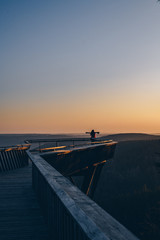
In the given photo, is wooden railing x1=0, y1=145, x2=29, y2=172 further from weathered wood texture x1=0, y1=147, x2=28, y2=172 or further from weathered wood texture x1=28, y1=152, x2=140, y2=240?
weathered wood texture x1=28, y1=152, x2=140, y2=240

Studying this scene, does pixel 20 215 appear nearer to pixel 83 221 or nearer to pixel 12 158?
pixel 83 221

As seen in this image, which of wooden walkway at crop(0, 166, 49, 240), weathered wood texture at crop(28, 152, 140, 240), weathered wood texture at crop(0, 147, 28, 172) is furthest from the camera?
weathered wood texture at crop(0, 147, 28, 172)

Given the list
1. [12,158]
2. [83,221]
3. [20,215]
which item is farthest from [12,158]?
[83,221]

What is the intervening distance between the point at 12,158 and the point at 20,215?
812 centimetres

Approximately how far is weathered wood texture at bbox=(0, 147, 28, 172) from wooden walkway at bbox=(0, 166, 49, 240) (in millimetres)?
4268

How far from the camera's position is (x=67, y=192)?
2893mm

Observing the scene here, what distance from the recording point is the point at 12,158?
510 inches

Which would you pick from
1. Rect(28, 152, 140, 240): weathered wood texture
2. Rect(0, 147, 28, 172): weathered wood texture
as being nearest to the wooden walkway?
Rect(28, 152, 140, 240): weathered wood texture

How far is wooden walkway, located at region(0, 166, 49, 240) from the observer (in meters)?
4.23

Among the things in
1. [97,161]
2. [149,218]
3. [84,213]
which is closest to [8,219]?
[84,213]

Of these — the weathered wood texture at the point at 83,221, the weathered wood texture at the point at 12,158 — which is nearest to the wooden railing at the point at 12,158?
the weathered wood texture at the point at 12,158

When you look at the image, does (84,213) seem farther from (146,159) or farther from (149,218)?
(146,159)

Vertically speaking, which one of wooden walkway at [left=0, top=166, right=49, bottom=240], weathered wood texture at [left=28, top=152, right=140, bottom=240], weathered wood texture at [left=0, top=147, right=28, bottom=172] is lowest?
wooden walkway at [left=0, top=166, right=49, bottom=240]

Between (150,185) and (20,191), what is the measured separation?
19.0m
